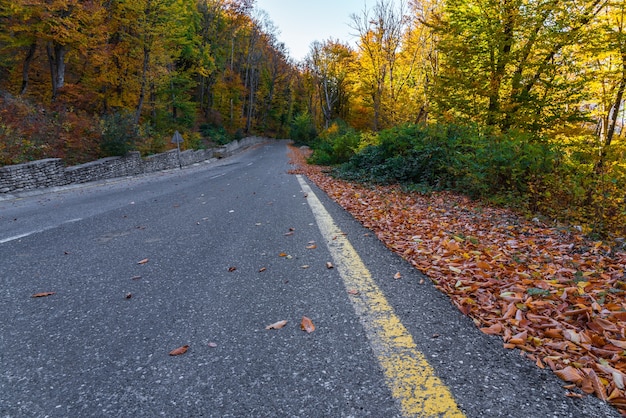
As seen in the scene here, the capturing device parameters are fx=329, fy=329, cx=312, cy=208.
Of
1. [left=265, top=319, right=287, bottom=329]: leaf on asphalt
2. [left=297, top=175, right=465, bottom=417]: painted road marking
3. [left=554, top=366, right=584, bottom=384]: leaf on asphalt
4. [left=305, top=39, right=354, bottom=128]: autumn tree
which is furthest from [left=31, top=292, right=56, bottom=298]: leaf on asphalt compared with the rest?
[left=305, top=39, right=354, bottom=128]: autumn tree

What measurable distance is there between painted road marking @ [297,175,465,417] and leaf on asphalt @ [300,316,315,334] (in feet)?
0.99

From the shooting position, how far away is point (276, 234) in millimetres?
4062

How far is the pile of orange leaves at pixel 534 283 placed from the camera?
158 cm

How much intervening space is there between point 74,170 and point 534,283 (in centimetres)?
1438

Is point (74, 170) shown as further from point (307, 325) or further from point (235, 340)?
point (307, 325)

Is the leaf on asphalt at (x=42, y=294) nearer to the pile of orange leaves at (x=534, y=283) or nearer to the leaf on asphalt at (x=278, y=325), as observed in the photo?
the leaf on asphalt at (x=278, y=325)

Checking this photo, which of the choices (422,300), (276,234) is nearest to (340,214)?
(276,234)

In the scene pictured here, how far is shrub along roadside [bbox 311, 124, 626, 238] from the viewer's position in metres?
4.52

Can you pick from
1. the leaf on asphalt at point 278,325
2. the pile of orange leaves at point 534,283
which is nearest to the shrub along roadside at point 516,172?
the pile of orange leaves at point 534,283

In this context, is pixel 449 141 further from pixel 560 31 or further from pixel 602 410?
pixel 602 410

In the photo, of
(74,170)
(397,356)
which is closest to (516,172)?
(397,356)

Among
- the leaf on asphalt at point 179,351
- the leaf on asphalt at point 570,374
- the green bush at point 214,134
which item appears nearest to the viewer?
the leaf on asphalt at point 570,374

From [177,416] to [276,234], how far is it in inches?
110

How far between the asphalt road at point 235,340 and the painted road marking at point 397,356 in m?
0.01
